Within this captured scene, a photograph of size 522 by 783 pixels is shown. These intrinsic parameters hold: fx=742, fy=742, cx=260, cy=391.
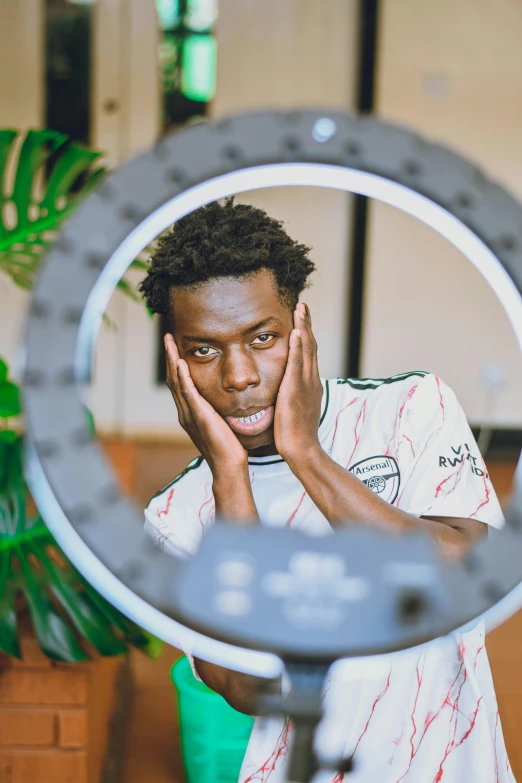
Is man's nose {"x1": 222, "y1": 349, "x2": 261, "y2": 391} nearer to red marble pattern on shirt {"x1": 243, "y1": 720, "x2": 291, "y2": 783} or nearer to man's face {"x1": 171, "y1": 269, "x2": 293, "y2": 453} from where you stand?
man's face {"x1": 171, "y1": 269, "x2": 293, "y2": 453}

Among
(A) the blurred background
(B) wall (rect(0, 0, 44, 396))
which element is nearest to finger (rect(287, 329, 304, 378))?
(A) the blurred background

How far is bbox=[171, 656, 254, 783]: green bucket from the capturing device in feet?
4.73

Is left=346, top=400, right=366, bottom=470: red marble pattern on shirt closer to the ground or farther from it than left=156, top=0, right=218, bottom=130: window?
closer to the ground

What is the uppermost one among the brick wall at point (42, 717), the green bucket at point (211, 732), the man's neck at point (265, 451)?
the man's neck at point (265, 451)

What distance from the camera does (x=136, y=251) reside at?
37cm

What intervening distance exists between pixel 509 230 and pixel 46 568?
3.06ft

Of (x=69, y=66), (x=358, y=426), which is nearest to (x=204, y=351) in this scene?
(x=358, y=426)

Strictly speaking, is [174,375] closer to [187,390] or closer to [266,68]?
[187,390]

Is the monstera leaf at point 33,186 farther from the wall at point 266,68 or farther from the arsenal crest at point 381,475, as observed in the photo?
the wall at point 266,68

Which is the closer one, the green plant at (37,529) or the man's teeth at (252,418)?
the man's teeth at (252,418)

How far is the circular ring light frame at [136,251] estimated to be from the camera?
0.35 metres

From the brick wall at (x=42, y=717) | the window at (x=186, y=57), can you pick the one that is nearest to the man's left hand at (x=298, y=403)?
the brick wall at (x=42, y=717)

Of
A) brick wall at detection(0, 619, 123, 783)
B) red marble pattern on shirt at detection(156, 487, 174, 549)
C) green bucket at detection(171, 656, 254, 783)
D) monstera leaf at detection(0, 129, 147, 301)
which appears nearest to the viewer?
red marble pattern on shirt at detection(156, 487, 174, 549)

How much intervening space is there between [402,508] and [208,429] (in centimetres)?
16
